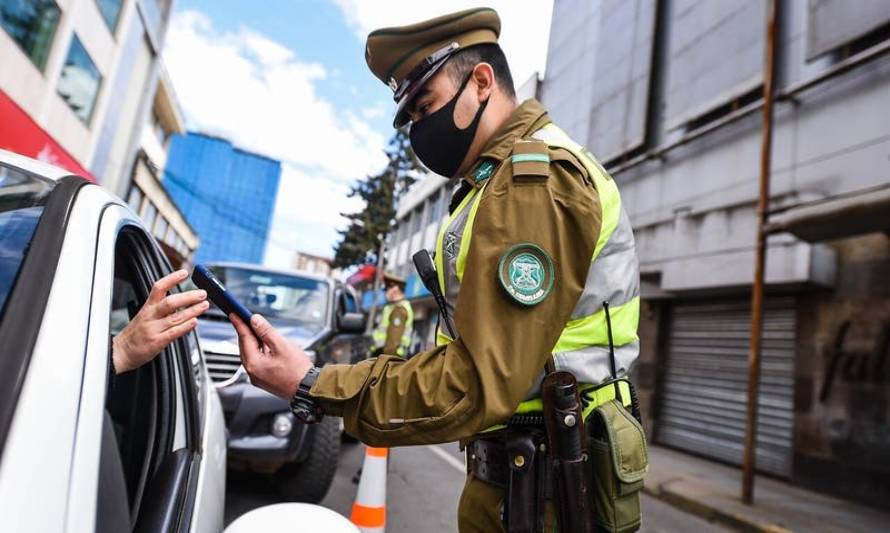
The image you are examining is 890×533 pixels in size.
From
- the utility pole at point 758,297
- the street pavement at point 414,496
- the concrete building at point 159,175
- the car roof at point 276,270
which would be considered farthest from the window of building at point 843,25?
the concrete building at point 159,175

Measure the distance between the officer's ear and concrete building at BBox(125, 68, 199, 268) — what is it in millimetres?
18244

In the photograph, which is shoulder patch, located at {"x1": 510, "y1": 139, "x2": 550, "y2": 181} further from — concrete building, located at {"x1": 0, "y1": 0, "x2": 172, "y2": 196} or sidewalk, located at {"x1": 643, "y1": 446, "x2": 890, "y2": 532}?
concrete building, located at {"x1": 0, "y1": 0, "x2": 172, "y2": 196}

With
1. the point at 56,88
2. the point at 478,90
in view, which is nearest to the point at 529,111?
the point at 478,90

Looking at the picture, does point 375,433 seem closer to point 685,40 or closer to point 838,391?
point 838,391

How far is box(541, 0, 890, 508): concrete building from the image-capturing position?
5.99m

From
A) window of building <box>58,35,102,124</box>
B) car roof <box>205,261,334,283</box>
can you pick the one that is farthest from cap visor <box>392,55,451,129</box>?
window of building <box>58,35,102,124</box>

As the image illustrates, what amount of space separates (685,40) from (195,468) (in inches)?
421

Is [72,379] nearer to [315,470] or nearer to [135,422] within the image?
[135,422]

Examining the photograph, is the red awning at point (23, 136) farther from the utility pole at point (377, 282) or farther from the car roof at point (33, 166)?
the utility pole at point (377, 282)

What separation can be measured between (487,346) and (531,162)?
1.17 ft

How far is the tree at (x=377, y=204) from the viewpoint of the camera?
2870 cm

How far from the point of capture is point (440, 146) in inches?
55.1

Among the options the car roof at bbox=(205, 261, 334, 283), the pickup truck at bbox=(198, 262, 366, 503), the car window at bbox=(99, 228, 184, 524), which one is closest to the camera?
the car window at bbox=(99, 228, 184, 524)

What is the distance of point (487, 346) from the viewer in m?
0.87
